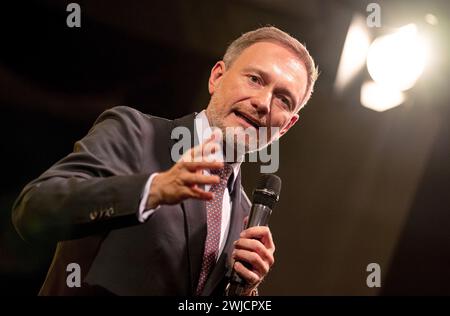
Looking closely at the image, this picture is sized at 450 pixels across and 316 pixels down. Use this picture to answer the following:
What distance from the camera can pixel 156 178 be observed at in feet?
2.74

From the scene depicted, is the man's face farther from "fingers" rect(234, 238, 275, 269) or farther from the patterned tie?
"fingers" rect(234, 238, 275, 269)

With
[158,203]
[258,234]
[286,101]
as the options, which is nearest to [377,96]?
[286,101]

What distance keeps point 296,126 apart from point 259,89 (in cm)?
55

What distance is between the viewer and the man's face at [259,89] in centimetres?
121

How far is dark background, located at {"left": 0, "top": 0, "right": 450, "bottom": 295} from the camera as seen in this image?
142cm

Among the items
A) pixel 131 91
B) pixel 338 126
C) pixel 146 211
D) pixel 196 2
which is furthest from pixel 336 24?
pixel 146 211

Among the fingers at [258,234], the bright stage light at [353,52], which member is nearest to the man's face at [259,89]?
the fingers at [258,234]

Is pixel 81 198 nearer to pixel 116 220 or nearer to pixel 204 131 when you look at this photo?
pixel 116 220

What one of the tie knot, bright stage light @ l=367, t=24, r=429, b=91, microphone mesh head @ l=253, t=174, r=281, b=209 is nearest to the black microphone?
microphone mesh head @ l=253, t=174, r=281, b=209

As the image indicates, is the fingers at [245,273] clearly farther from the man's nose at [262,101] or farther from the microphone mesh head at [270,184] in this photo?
the man's nose at [262,101]

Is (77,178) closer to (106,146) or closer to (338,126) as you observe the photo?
(106,146)

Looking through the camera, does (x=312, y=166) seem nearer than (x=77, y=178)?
No

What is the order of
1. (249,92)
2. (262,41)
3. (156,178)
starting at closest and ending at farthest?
(156,178) → (249,92) → (262,41)
